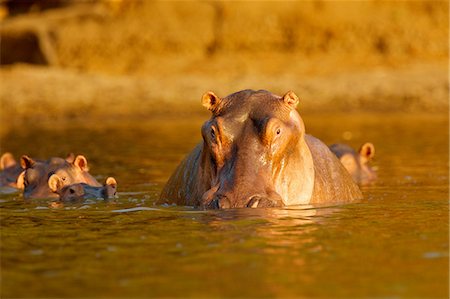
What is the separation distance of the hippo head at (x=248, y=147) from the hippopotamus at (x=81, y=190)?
1.61 m

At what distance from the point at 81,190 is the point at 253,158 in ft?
7.70

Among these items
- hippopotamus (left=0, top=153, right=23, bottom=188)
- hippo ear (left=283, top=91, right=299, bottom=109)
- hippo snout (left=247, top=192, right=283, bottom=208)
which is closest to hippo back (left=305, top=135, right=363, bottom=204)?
hippo ear (left=283, top=91, right=299, bottom=109)

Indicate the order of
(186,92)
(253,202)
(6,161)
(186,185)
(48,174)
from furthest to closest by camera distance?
(186,92), (6,161), (48,174), (186,185), (253,202)

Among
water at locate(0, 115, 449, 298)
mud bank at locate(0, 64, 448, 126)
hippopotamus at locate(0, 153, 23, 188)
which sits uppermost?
mud bank at locate(0, 64, 448, 126)

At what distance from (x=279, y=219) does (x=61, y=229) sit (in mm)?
1326

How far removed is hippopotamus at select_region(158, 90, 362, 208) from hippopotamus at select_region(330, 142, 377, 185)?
295 cm

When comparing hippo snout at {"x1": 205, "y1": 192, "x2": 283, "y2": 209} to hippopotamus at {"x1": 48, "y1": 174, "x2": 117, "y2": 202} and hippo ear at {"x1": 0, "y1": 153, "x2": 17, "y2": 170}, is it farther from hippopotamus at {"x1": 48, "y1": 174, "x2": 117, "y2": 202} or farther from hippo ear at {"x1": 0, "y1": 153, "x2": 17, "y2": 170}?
hippo ear at {"x1": 0, "y1": 153, "x2": 17, "y2": 170}

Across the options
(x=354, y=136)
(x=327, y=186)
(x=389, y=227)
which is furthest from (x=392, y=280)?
(x=354, y=136)

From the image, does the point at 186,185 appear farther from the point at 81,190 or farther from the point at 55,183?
the point at 55,183

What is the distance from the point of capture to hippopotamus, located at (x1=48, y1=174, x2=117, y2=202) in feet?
29.5

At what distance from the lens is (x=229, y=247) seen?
6.09 m

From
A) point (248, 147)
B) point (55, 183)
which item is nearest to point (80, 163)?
point (55, 183)

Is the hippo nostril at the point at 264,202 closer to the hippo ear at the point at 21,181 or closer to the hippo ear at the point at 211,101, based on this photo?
the hippo ear at the point at 211,101

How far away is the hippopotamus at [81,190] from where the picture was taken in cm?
899
